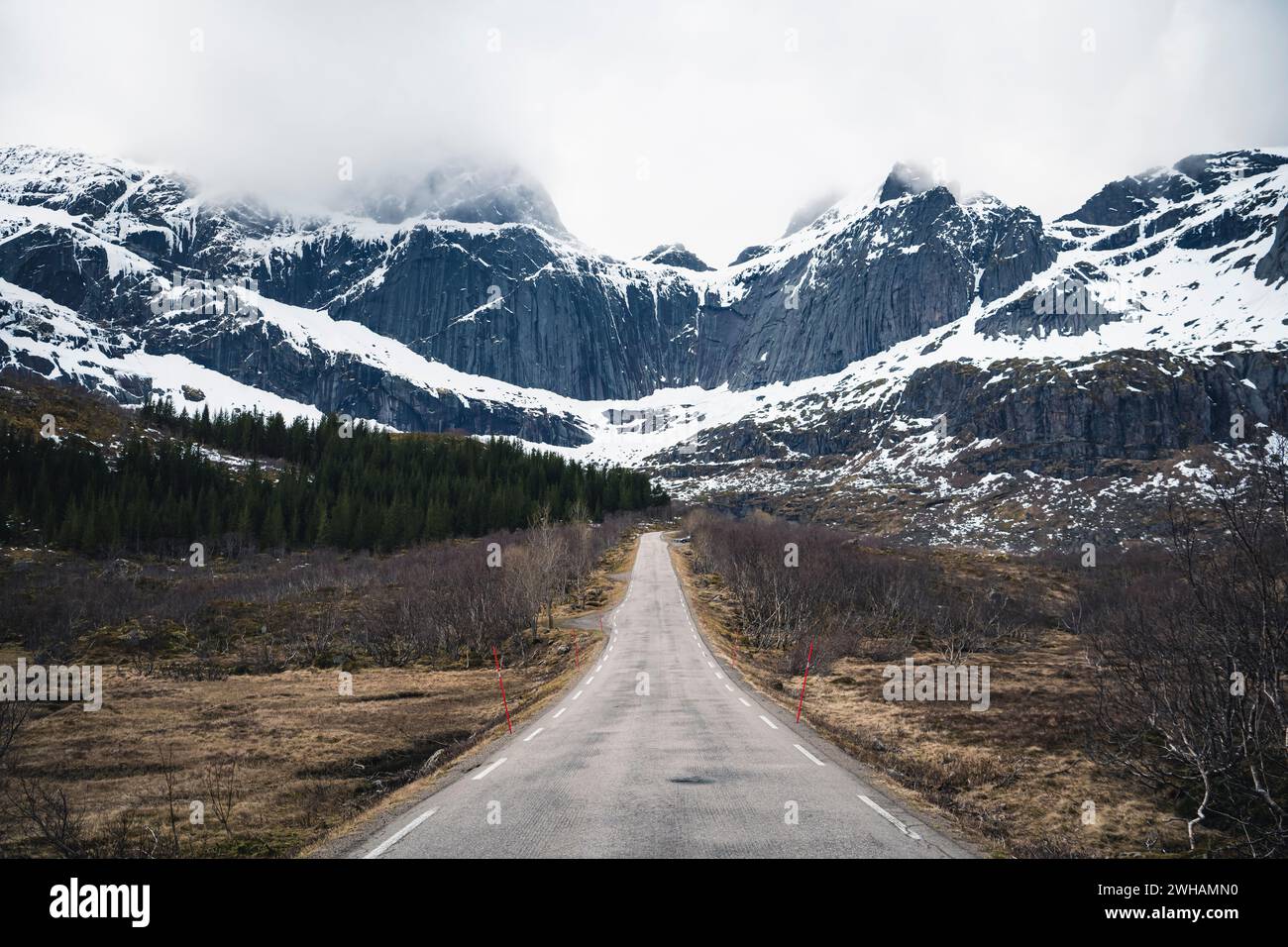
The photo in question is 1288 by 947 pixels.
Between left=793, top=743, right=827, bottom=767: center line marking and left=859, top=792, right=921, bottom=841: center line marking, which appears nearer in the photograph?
left=859, top=792, right=921, bottom=841: center line marking

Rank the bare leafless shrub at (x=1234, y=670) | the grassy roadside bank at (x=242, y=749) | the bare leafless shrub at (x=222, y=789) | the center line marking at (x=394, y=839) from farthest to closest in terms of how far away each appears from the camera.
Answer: the bare leafless shrub at (x=222, y=789) → the grassy roadside bank at (x=242, y=749) → the bare leafless shrub at (x=1234, y=670) → the center line marking at (x=394, y=839)

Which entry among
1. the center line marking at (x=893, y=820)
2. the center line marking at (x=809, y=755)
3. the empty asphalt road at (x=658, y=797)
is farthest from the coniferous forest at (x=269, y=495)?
the center line marking at (x=893, y=820)

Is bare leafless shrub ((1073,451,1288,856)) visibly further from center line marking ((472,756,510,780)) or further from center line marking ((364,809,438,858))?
center line marking ((472,756,510,780))

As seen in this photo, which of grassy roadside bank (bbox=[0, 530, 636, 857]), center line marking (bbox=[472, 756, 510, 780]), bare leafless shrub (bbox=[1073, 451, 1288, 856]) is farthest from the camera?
center line marking (bbox=[472, 756, 510, 780])

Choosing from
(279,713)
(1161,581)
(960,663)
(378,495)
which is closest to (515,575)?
(279,713)

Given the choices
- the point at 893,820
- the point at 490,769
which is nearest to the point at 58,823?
the point at 490,769

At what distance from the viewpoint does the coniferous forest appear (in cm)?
9675

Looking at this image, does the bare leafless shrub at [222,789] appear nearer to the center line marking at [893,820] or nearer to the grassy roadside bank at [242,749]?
the grassy roadside bank at [242,749]

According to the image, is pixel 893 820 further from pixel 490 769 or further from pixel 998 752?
pixel 998 752

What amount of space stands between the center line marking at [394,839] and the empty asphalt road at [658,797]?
40mm

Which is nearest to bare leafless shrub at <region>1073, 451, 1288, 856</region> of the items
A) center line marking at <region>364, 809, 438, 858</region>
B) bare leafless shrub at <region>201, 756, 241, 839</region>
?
center line marking at <region>364, 809, 438, 858</region>

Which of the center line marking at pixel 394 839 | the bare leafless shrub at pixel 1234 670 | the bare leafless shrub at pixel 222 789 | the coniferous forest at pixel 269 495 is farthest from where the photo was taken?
the coniferous forest at pixel 269 495

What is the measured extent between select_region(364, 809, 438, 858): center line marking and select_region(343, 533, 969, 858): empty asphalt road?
4cm

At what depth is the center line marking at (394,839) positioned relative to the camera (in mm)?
8828
